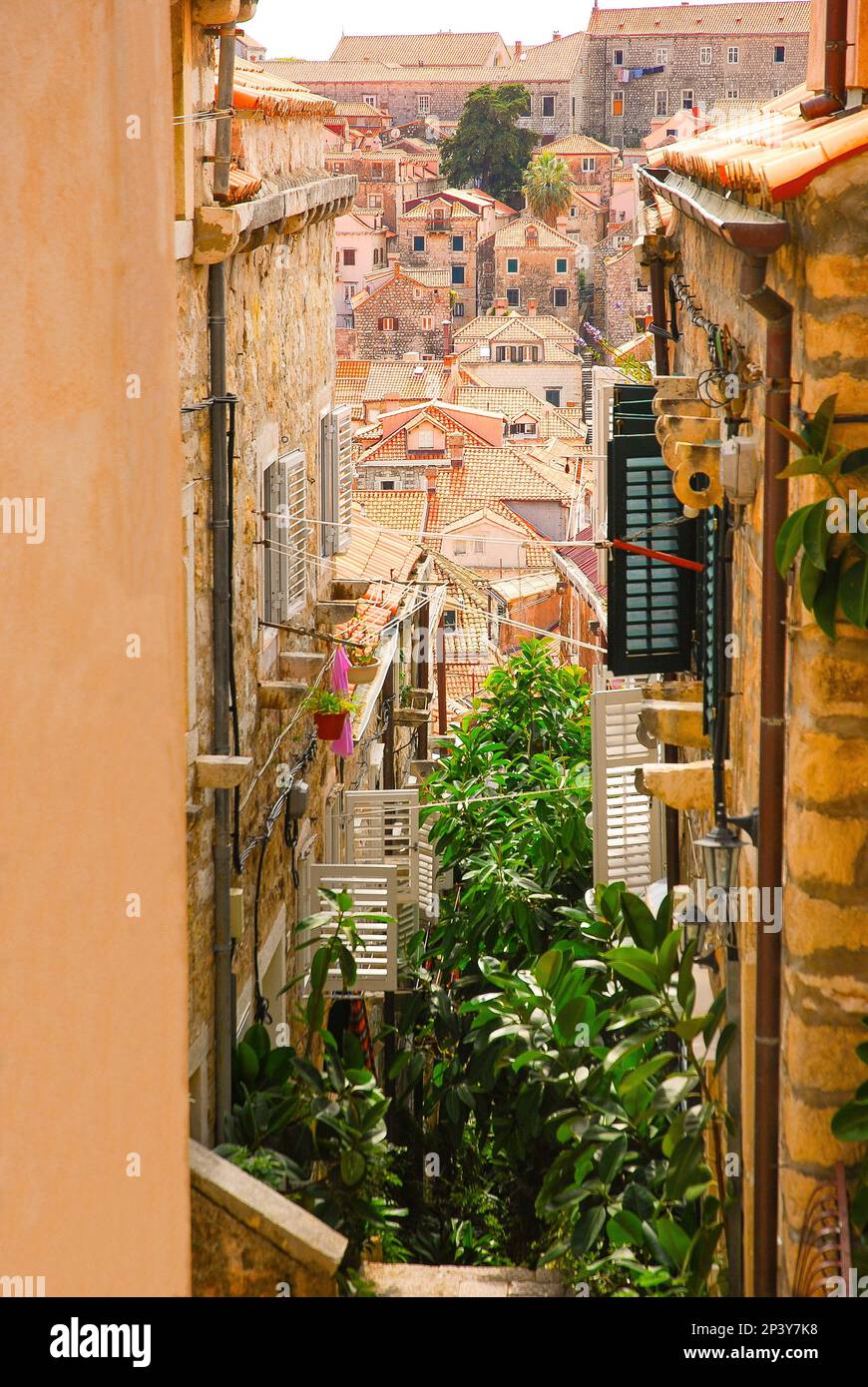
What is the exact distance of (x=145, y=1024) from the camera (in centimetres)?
509

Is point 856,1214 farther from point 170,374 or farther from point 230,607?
point 230,607

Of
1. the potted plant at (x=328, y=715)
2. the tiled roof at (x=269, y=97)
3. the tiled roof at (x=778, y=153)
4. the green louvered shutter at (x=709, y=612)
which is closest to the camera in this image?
the tiled roof at (x=778, y=153)

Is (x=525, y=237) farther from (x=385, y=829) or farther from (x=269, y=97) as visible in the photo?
(x=269, y=97)

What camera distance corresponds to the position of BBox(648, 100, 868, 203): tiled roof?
5.23 m

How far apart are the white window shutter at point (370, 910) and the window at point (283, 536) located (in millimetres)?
1960

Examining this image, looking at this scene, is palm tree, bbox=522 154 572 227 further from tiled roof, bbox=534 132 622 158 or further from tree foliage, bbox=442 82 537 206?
tree foliage, bbox=442 82 537 206

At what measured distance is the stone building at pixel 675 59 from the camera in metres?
69.0

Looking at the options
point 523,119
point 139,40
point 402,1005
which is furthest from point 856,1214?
point 523,119

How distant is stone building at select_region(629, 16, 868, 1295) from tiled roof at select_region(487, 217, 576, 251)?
61.3 meters

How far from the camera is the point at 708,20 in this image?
248 ft

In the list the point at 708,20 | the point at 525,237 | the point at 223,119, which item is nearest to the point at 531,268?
the point at 525,237

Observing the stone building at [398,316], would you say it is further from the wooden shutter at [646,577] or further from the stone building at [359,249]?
the wooden shutter at [646,577]

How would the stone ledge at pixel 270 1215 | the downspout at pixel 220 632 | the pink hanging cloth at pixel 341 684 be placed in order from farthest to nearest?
the pink hanging cloth at pixel 341 684 < the downspout at pixel 220 632 < the stone ledge at pixel 270 1215

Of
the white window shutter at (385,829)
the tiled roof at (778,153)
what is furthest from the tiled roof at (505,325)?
the tiled roof at (778,153)
